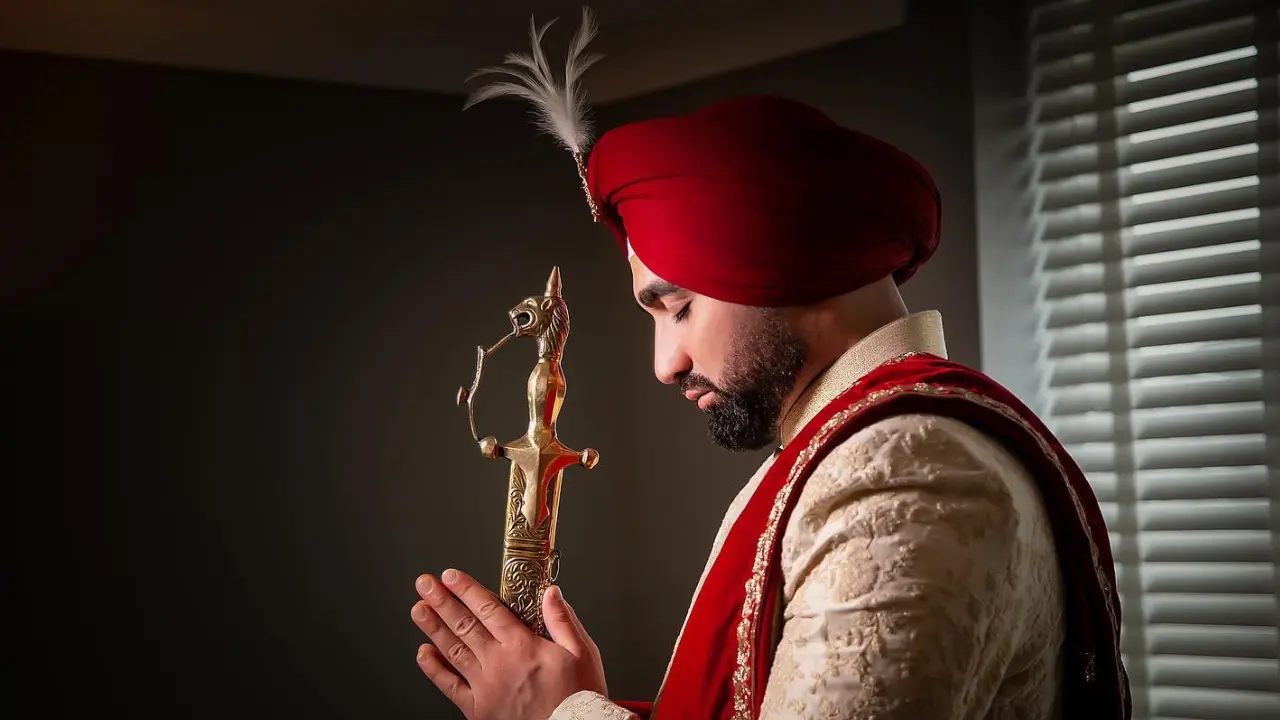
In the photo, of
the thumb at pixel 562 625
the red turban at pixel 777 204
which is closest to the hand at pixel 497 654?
the thumb at pixel 562 625

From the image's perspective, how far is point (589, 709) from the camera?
3.75 feet

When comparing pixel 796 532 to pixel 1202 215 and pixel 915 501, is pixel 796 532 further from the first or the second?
pixel 1202 215

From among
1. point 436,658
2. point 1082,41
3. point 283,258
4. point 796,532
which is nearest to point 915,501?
point 796,532

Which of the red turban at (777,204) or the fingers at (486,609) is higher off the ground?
the red turban at (777,204)

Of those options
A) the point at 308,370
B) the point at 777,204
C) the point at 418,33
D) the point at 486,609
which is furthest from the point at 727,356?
the point at 418,33

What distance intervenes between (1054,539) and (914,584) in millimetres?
214

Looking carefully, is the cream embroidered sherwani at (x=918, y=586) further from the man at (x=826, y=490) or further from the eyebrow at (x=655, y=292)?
the eyebrow at (x=655, y=292)

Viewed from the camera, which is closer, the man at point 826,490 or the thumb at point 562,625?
the man at point 826,490

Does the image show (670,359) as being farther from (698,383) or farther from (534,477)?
(534,477)

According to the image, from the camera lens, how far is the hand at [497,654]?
121 cm

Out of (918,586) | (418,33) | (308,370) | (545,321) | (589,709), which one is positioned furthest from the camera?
(418,33)

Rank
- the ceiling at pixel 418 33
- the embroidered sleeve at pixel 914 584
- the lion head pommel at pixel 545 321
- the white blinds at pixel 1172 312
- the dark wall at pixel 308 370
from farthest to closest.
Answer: the ceiling at pixel 418 33
the dark wall at pixel 308 370
the white blinds at pixel 1172 312
the lion head pommel at pixel 545 321
the embroidered sleeve at pixel 914 584

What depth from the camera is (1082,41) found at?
2.19m

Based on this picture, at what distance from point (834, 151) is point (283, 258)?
1.50 meters
